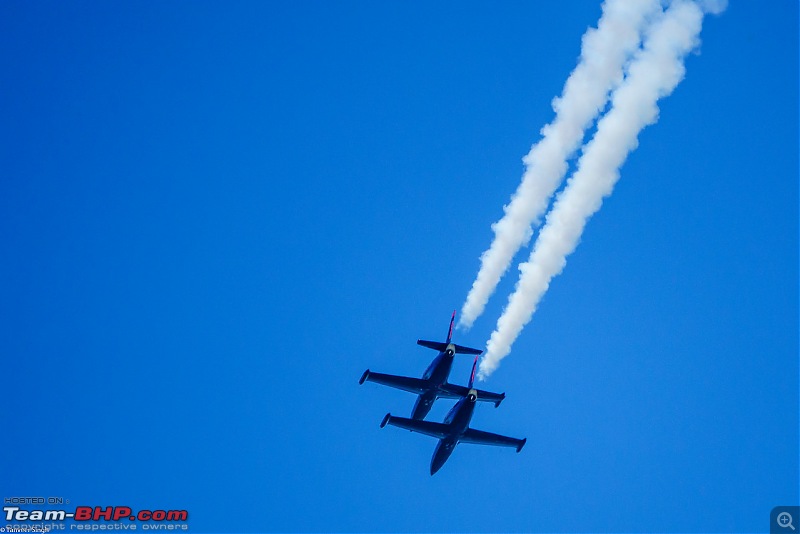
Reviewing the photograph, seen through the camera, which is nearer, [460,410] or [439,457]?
[460,410]

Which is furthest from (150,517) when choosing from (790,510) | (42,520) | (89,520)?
(790,510)

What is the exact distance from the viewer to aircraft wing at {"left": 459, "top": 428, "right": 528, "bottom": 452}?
38.9 metres

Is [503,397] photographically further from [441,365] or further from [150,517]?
[150,517]

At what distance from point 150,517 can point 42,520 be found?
5256 millimetres

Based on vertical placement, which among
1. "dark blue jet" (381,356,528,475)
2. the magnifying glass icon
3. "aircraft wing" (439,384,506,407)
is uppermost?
"aircraft wing" (439,384,506,407)

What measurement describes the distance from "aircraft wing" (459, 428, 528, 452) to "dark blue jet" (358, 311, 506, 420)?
1.76m

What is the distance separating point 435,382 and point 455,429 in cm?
260

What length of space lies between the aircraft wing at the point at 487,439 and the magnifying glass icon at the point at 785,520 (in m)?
12.8

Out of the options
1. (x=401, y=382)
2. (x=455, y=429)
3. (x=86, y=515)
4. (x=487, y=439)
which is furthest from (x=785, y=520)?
(x=86, y=515)

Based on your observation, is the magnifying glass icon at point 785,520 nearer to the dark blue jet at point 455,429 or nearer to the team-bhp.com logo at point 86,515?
the dark blue jet at point 455,429

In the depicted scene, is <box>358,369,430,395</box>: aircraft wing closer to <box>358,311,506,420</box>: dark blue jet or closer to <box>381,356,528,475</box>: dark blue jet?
<box>358,311,506,420</box>: dark blue jet

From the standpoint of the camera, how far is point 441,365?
3694cm

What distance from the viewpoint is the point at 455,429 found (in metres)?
37.0

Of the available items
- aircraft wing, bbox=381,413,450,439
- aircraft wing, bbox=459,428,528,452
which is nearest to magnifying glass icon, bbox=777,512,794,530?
aircraft wing, bbox=459,428,528,452
